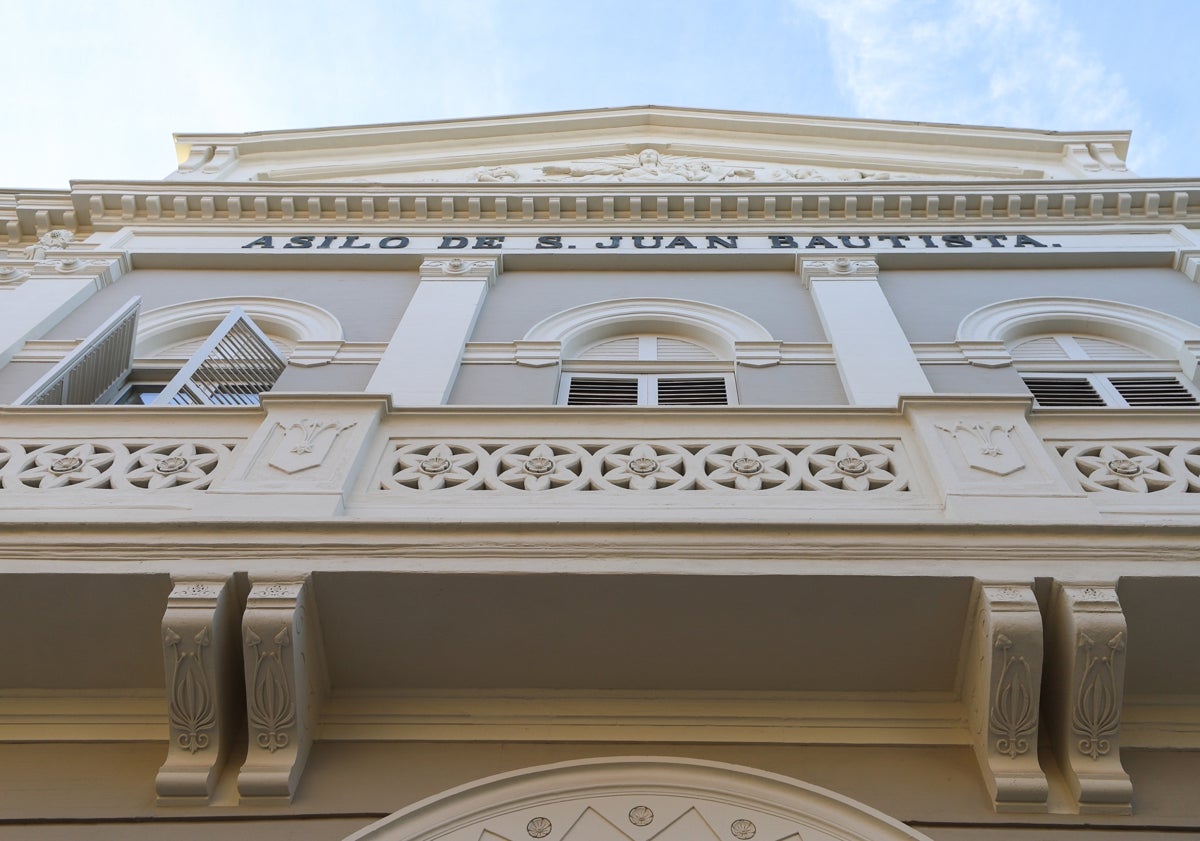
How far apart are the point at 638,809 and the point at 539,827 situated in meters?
0.51

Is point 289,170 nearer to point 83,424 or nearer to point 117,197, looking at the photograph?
point 117,197

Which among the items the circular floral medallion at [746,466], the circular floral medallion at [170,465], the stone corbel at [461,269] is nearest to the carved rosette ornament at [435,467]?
the circular floral medallion at [170,465]

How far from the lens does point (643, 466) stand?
7031 millimetres

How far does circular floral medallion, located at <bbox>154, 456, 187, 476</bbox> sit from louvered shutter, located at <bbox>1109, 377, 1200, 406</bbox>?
8267 mm

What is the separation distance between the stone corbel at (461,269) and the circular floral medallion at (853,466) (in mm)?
6073

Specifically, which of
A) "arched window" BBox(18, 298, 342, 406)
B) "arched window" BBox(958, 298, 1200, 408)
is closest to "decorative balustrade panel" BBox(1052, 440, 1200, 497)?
"arched window" BBox(958, 298, 1200, 408)

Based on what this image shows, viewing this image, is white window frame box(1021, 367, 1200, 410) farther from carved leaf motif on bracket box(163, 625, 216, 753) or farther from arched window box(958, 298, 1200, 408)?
carved leaf motif on bracket box(163, 625, 216, 753)

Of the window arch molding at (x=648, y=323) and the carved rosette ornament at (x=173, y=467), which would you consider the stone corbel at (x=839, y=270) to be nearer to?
the window arch molding at (x=648, y=323)

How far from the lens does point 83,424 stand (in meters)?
7.56

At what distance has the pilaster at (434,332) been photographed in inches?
376

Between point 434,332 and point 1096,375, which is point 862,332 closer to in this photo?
point 1096,375

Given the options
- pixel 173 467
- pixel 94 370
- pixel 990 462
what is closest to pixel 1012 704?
pixel 990 462

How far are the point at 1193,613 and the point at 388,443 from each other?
4.94 metres

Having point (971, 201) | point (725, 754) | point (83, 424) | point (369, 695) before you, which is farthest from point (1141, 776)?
point (971, 201)
